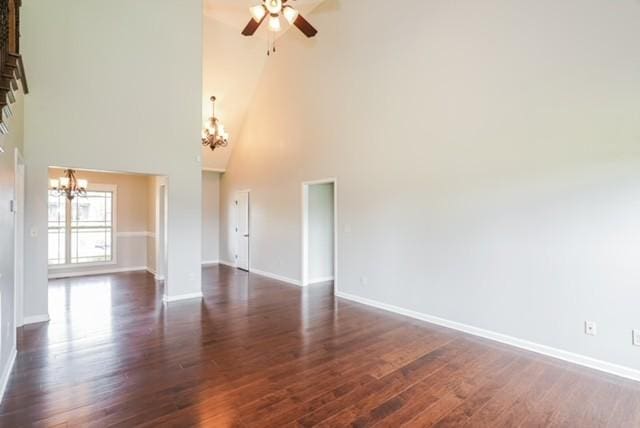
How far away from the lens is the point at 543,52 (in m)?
3.33

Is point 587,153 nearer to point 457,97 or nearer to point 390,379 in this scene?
point 457,97

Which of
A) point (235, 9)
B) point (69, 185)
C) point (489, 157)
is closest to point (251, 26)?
point (235, 9)

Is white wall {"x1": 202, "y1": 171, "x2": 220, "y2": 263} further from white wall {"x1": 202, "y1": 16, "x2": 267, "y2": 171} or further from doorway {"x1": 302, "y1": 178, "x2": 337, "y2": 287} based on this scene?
doorway {"x1": 302, "y1": 178, "x2": 337, "y2": 287}

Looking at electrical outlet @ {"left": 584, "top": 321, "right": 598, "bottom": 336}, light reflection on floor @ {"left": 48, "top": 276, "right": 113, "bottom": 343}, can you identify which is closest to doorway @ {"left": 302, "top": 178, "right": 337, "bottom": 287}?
light reflection on floor @ {"left": 48, "top": 276, "right": 113, "bottom": 343}

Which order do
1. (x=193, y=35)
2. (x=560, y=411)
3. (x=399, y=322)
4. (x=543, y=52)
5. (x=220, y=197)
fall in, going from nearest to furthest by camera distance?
1. (x=560, y=411)
2. (x=543, y=52)
3. (x=399, y=322)
4. (x=193, y=35)
5. (x=220, y=197)

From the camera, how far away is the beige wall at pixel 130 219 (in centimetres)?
782

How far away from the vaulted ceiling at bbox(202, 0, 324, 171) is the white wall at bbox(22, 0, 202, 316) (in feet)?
2.99

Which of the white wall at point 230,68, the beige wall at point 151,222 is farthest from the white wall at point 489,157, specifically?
the beige wall at point 151,222

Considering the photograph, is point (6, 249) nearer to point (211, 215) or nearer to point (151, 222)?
point (151, 222)

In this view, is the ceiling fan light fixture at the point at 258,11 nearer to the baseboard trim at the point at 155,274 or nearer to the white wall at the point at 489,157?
the white wall at the point at 489,157

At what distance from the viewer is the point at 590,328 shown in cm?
312

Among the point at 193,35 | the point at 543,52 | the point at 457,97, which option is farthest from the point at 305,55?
the point at 543,52

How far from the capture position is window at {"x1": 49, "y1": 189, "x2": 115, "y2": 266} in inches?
282

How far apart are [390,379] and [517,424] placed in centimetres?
94
